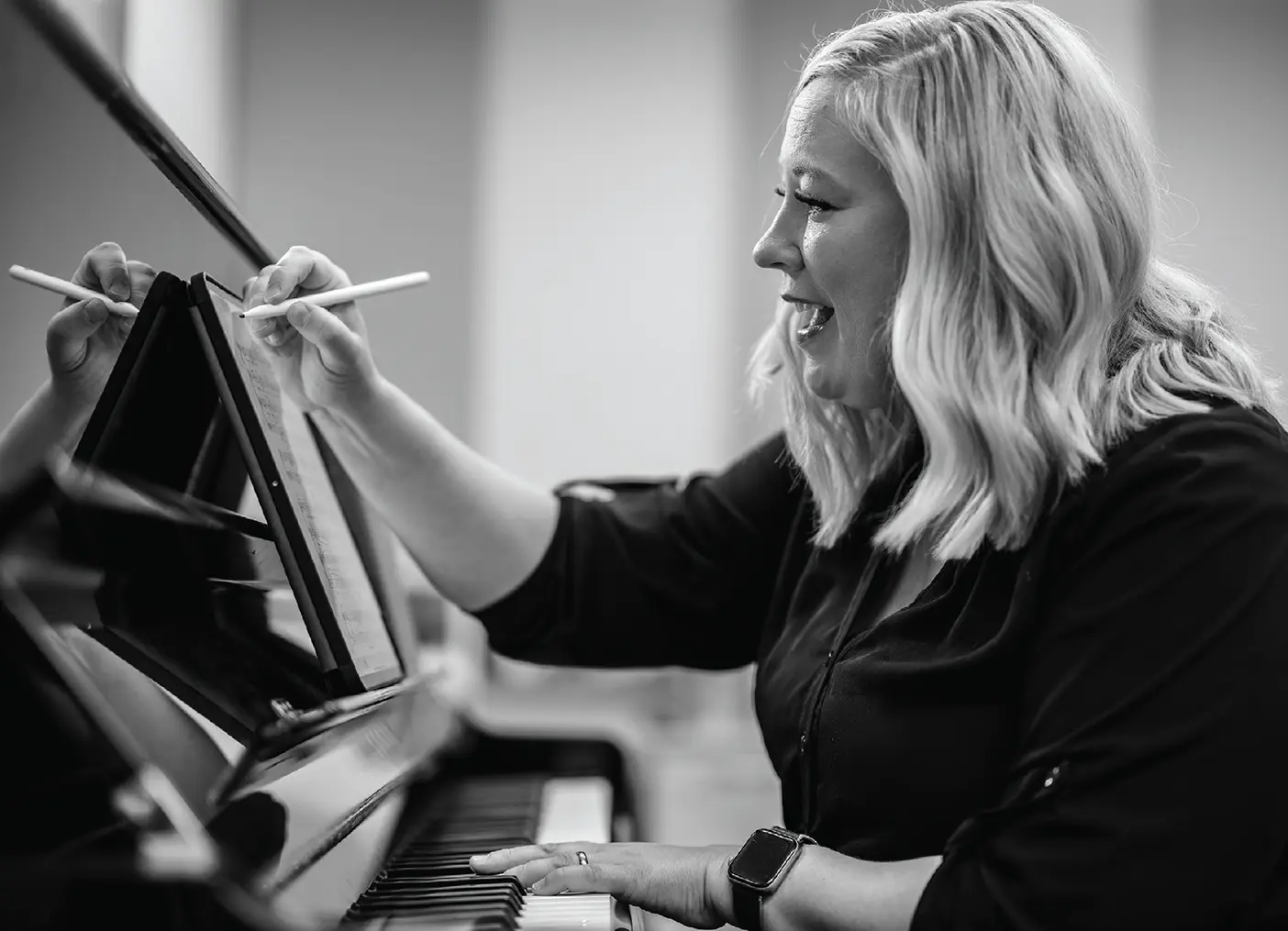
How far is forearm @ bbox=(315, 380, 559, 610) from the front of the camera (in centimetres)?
119

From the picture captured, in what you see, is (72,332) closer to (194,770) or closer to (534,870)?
(194,770)

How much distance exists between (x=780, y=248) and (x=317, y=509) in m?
0.48

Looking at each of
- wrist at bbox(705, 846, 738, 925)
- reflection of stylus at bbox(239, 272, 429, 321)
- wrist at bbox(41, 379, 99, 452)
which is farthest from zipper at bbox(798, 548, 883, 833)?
wrist at bbox(41, 379, 99, 452)

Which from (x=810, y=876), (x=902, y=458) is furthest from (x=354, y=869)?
(x=902, y=458)

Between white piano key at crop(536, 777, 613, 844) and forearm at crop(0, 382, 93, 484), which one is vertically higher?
forearm at crop(0, 382, 93, 484)

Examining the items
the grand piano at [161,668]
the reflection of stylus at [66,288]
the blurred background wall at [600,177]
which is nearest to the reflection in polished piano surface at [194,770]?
the grand piano at [161,668]

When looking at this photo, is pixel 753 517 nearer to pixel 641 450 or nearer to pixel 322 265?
pixel 322 265

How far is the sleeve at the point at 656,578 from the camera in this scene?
1.30m

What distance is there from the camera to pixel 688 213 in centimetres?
382

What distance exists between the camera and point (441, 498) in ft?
4.03

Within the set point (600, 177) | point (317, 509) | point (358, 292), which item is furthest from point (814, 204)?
point (600, 177)

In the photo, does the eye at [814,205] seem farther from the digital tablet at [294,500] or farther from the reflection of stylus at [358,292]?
the digital tablet at [294,500]

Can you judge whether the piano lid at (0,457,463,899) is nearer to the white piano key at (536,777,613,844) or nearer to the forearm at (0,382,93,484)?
the forearm at (0,382,93,484)

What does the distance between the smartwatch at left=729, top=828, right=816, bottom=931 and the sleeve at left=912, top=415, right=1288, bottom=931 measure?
11 centimetres
